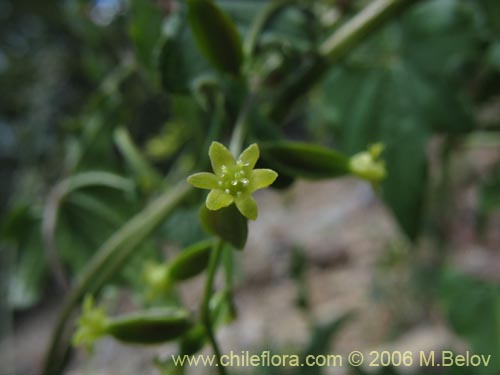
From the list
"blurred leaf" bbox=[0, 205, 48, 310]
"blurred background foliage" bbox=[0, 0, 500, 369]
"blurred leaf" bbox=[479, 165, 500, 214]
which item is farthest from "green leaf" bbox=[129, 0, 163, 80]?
"blurred leaf" bbox=[479, 165, 500, 214]

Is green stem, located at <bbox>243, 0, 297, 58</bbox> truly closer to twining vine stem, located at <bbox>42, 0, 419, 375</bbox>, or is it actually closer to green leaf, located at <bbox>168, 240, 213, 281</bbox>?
twining vine stem, located at <bbox>42, 0, 419, 375</bbox>

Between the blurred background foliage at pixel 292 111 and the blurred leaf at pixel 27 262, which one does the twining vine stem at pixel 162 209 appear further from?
the blurred leaf at pixel 27 262

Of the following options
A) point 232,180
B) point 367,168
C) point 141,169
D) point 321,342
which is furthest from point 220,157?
point 321,342

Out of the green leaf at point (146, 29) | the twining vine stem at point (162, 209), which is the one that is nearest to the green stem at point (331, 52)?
the twining vine stem at point (162, 209)

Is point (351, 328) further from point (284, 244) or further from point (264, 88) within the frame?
point (264, 88)

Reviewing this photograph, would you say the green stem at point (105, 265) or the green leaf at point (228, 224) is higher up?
the green stem at point (105, 265)

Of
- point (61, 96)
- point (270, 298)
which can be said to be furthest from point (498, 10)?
point (270, 298)
